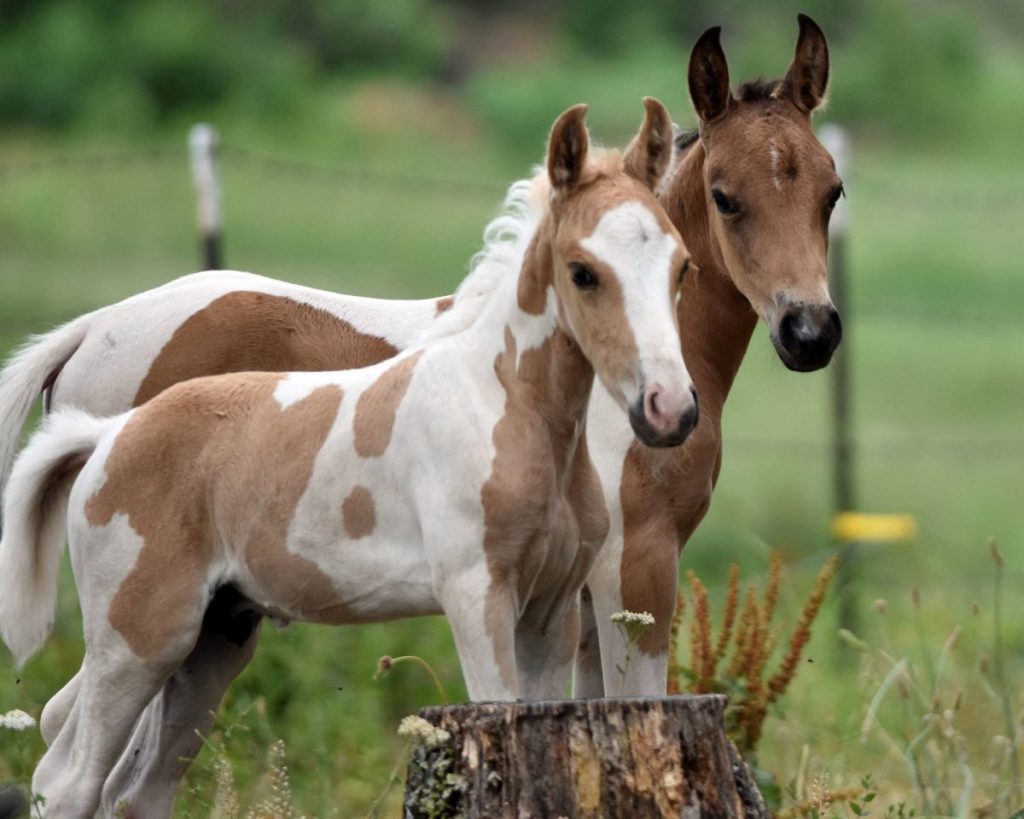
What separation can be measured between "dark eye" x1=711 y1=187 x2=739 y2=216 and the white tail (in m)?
1.67

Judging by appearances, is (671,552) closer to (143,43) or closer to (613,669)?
(613,669)

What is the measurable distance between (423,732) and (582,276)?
3.15ft

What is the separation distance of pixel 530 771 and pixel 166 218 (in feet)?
39.7

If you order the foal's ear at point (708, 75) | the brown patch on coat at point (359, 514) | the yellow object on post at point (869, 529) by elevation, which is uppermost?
the foal's ear at point (708, 75)

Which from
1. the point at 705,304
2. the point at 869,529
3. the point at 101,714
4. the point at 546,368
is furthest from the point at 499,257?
the point at 869,529

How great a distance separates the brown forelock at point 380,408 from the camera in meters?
3.80

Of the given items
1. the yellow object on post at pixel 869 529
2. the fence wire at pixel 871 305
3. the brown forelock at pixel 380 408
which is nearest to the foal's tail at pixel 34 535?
the brown forelock at pixel 380 408

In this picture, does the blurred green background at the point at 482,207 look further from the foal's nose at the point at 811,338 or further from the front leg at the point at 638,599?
the foal's nose at the point at 811,338

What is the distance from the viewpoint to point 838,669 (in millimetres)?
7277

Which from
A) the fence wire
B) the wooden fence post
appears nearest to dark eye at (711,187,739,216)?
the wooden fence post

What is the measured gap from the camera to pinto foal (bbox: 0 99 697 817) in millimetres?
3570

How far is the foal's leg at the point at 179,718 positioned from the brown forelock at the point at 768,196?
4.80ft

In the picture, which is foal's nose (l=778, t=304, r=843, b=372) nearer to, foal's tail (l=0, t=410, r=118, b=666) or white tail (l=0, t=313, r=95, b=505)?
foal's tail (l=0, t=410, r=118, b=666)

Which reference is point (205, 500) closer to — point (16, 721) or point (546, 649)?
point (16, 721)
